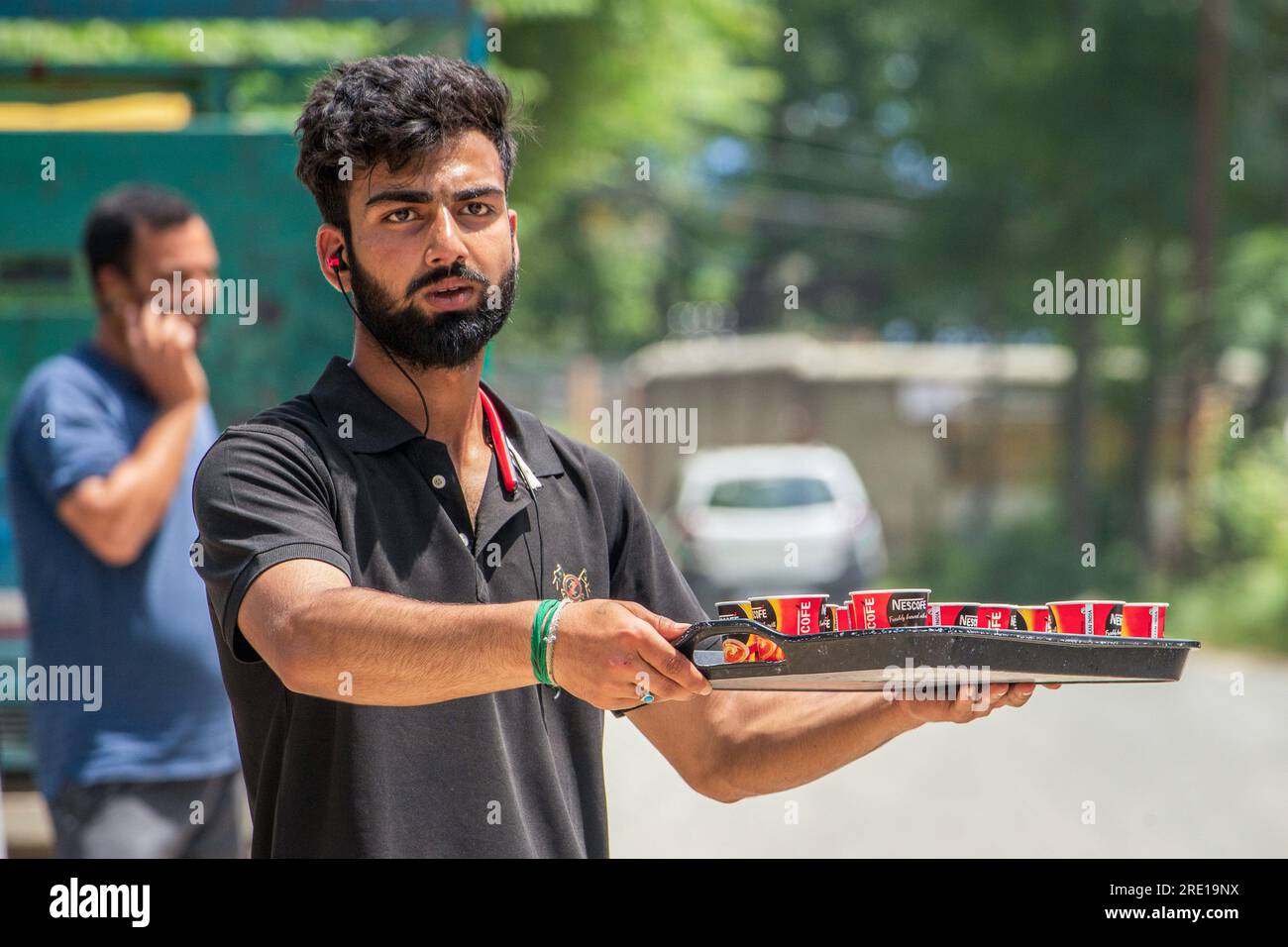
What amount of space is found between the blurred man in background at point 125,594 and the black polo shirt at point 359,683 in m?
1.34

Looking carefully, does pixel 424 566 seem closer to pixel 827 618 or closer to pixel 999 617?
pixel 827 618

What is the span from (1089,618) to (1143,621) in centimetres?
7

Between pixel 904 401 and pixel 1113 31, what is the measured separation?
7.69 metres

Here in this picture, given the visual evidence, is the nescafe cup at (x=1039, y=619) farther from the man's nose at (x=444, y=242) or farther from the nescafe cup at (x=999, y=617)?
the man's nose at (x=444, y=242)

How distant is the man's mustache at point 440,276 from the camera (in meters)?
2.07

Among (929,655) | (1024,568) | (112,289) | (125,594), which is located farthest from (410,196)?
(1024,568)

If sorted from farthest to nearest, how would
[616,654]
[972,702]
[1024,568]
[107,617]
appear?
[1024,568] → [107,617] → [972,702] → [616,654]

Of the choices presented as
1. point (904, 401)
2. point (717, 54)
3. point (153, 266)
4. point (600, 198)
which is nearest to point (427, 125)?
point (153, 266)

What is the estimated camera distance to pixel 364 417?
2.12m

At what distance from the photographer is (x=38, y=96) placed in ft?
19.1

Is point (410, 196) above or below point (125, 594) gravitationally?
above

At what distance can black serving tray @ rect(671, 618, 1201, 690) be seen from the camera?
1.77 meters

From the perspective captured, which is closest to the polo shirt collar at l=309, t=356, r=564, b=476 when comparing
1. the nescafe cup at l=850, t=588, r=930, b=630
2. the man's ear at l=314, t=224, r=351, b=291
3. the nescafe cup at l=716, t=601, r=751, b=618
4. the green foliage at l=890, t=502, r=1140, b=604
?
the man's ear at l=314, t=224, r=351, b=291

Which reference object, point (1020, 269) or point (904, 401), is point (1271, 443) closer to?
point (1020, 269)
